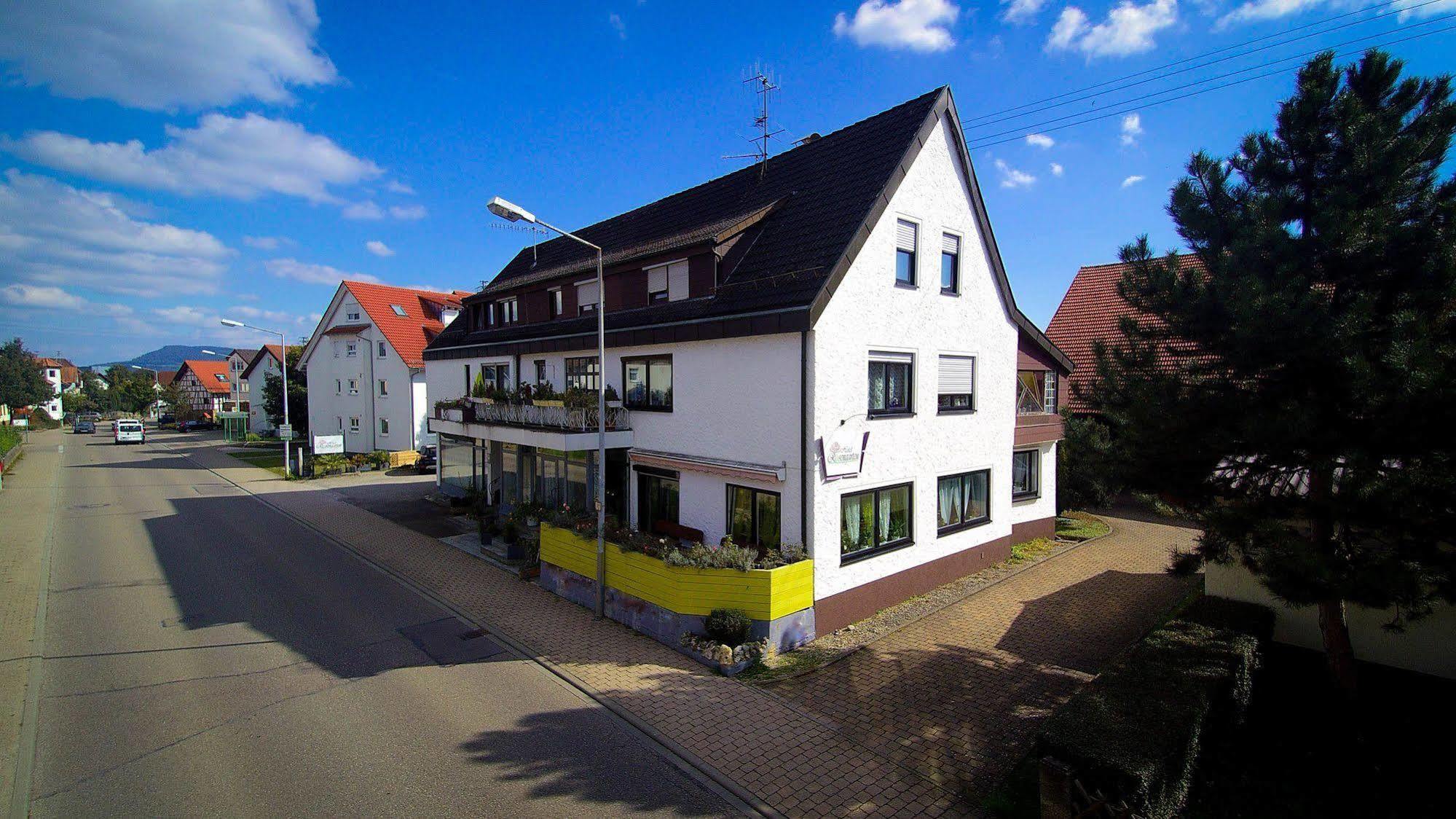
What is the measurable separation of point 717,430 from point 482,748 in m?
6.41

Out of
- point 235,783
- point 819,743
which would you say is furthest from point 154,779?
point 819,743

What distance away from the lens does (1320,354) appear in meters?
Answer: 6.43

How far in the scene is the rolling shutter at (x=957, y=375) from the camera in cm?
1345

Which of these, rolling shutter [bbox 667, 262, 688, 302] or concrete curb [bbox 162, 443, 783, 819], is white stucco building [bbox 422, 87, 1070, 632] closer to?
rolling shutter [bbox 667, 262, 688, 302]

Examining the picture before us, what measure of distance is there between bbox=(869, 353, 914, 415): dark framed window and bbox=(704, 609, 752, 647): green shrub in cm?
432

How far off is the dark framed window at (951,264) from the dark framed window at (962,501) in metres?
4.05

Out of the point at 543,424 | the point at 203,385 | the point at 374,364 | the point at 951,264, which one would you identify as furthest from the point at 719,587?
the point at 203,385

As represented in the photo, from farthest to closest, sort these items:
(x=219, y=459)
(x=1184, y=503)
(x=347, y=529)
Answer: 1. (x=219, y=459)
2. (x=347, y=529)
3. (x=1184, y=503)

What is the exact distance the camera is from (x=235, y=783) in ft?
22.1

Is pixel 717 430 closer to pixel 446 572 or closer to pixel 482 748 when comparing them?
pixel 482 748

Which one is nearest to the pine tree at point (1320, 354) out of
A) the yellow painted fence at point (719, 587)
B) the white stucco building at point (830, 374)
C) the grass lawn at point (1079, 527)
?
the white stucco building at point (830, 374)

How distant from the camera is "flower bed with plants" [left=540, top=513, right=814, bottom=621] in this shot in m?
9.91

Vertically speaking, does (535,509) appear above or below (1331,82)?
below

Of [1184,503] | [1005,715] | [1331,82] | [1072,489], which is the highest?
[1331,82]
